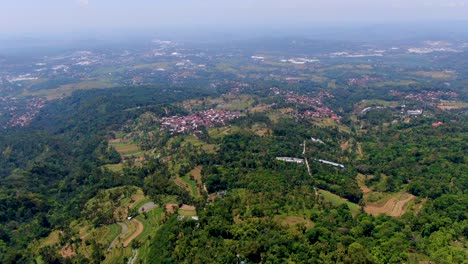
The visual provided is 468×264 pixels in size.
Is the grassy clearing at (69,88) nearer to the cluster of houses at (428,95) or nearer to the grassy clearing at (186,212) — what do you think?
the grassy clearing at (186,212)

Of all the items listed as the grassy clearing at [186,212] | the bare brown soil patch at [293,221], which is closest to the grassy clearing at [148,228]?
the grassy clearing at [186,212]

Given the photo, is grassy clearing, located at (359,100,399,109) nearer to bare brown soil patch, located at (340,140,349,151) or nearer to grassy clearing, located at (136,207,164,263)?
bare brown soil patch, located at (340,140,349,151)

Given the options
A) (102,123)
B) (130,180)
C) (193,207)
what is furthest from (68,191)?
(102,123)

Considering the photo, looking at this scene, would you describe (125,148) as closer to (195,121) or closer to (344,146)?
(195,121)

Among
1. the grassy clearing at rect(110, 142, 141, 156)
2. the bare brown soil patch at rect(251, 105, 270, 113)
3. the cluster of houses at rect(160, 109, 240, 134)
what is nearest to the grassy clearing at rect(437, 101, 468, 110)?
the bare brown soil patch at rect(251, 105, 270, 113)

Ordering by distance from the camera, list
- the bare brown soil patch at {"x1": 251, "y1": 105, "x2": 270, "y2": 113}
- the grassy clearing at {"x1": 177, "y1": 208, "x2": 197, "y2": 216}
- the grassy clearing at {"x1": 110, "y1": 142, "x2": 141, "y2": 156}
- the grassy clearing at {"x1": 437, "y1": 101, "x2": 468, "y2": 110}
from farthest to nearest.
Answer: the grassy clearing at {"x1": 437, "y1": 101, "x2": 468, "y2": 110} < the bare brown soil patch at {"x1": 251, "y1": 105, "x2": 270, "y2": 113} < the grassy clearing at {"x1": 110, "y1": 142, "x2": 141, "y2": 156} < the grassy clearing at {"x1": 177, "y1": 208, "x2": 197, "y2": 216}

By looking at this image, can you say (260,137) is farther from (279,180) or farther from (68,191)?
(68,191)
